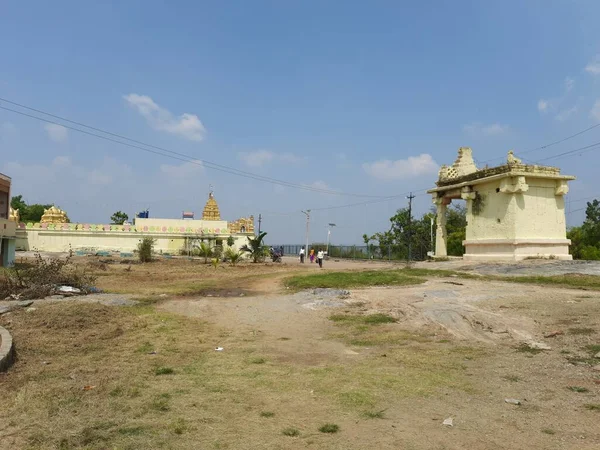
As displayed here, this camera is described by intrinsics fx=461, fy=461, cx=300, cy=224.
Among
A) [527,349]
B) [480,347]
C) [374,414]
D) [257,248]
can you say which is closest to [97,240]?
[257,248]

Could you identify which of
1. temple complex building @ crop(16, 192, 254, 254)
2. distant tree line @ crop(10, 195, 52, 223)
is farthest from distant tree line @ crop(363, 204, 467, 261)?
distant tree line @ crop(10, 195, 52, 223)

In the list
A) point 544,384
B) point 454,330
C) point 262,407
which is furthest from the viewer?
point 454,330

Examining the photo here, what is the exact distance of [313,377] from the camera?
5.74 meters

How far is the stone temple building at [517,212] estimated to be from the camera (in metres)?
20.0

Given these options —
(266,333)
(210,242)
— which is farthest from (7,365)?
(210,242)

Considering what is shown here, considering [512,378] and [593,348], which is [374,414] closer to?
[512,378]

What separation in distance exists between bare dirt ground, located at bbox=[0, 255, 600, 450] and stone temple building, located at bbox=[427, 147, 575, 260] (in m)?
9.77

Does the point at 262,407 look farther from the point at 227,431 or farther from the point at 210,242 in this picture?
the point at 210,242

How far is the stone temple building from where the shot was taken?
2000 cm

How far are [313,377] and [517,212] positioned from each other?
56.5 feet

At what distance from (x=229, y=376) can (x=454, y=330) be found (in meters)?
4.48

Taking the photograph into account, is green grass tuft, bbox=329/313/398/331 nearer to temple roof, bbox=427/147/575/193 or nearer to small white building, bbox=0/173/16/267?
temple roof, bbox=427/147/575/193

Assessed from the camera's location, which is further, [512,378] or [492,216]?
[492,216]

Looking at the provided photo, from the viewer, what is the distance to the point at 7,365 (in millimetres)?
5844
